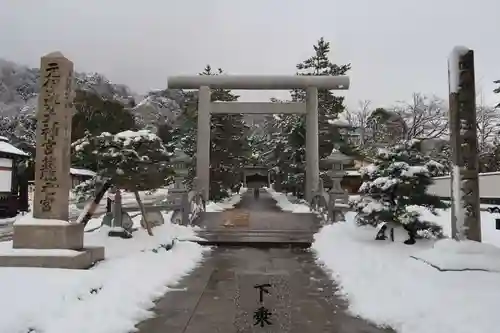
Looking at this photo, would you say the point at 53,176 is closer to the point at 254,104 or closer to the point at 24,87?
the point at 254,104

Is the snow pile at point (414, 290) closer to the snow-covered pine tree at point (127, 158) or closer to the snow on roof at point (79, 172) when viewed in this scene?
the snow-covered pine tree at point (127, 158)

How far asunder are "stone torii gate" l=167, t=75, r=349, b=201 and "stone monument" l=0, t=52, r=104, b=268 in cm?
1547

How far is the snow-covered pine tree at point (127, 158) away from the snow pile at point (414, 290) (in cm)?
462

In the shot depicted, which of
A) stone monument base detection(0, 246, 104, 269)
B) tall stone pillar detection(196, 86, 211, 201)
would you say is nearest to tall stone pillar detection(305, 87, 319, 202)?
tall stone pillar detection(196, 86, 211, 201)

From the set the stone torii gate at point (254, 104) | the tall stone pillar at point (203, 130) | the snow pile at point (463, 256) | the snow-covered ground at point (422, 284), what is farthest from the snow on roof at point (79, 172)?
the snow pile at point (463, 256)

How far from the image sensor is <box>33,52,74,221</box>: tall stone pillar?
8.36 meters

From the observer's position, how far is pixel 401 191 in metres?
10.4

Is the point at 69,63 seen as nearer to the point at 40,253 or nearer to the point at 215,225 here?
the point at 40,253

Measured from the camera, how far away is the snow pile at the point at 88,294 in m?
4.93

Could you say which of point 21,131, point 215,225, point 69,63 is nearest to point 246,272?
point 69,63

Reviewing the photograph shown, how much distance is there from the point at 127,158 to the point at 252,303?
579 centimetres

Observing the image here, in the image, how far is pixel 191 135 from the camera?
31.2 metres

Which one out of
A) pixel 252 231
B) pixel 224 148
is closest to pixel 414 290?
pixel 252 231

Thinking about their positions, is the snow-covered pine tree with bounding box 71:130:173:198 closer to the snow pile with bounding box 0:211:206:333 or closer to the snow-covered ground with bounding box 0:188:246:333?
the snow-covered ground with bounding box 0:188:246:333
